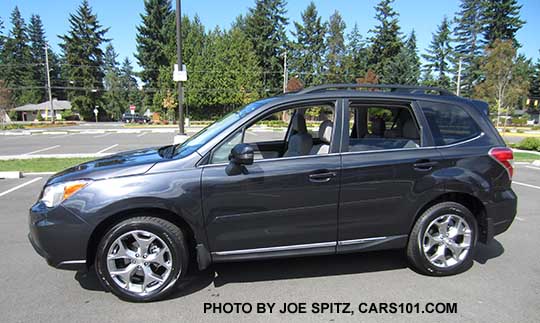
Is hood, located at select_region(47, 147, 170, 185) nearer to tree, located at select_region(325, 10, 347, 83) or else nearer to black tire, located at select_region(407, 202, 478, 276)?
black tire, located at select_region(407, 202, 478, 276)

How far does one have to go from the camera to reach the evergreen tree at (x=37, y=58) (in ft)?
237

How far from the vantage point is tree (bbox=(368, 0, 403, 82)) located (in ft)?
184

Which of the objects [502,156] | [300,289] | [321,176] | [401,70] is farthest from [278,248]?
[401,70]

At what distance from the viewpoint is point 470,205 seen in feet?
11.3

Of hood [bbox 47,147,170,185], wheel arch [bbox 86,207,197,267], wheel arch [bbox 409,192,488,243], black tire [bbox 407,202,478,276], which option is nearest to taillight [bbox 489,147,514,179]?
wheel arch [bbox 409,192,488,243]

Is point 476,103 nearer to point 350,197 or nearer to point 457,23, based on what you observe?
point 350,197

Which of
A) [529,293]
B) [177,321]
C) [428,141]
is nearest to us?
[177,321]

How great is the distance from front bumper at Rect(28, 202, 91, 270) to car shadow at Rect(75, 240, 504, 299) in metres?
0.49

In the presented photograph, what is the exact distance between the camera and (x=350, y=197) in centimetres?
303

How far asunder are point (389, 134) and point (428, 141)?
487 mm

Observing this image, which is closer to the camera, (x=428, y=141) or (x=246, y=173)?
(x=246, y=173)

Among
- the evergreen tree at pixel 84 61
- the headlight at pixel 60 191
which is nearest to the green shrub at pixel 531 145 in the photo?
the headlight at pixel 60 191

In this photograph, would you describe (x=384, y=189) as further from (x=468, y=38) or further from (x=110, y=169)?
(x=468, y=38)

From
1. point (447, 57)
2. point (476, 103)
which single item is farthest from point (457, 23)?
point (476, 103)
